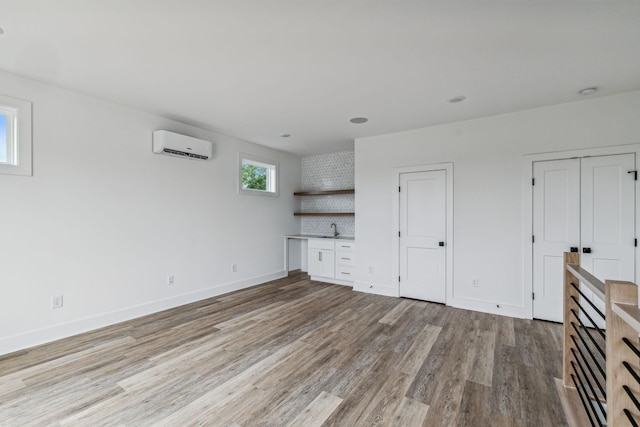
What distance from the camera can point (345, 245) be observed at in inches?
206

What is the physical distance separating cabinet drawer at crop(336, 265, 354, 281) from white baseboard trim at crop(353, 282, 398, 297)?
0.26 meters

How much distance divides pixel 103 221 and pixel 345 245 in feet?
11.8

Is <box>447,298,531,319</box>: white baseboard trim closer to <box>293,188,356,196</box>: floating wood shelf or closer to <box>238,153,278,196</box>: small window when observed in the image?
<box>293,188,356,196</box>: floating wood shelf

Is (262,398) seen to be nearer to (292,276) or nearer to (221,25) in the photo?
(221,25)

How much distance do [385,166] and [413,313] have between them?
2277mm

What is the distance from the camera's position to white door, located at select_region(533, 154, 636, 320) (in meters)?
3.14

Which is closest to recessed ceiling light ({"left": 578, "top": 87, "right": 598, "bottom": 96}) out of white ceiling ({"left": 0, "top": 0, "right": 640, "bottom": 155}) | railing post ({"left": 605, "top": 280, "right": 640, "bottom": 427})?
white ceiling ({"left": 0, "top": 0, "right": 640, "bottom": 155})

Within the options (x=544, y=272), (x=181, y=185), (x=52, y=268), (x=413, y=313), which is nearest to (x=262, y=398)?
(x=413, y=313)

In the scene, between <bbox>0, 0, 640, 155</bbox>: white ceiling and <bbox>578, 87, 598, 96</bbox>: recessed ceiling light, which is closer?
<bbox>0, 0, 640, 155</bbox>: white ceiling

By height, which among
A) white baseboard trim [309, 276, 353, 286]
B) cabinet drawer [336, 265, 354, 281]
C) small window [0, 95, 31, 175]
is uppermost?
small window [0, 95, 31, 175]

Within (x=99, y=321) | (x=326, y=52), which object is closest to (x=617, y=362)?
(x=326, y=52)

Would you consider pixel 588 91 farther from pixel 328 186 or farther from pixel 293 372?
pixel 328 186

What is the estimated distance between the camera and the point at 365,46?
2271mm

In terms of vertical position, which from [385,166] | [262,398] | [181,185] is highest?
[385,166]
